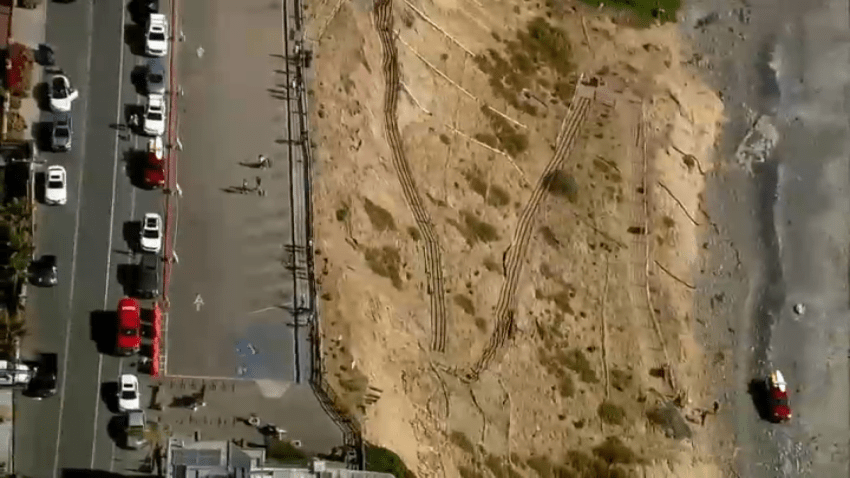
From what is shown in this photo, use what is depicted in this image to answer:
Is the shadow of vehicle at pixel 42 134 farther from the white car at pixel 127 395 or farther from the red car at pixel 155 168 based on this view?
the white car at pixel 127 395

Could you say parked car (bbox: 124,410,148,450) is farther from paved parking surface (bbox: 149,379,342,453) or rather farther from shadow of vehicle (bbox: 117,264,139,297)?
shadow of vehicle (bbox: 117,264,139,297)

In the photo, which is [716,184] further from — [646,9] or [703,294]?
[646,9]

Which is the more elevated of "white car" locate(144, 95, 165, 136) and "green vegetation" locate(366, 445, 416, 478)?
"white car" locate(144, 95, 165, 136)

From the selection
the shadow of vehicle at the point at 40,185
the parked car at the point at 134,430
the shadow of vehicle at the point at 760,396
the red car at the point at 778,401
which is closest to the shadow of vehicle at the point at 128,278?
the shadow of vehicle at the point at 40,185

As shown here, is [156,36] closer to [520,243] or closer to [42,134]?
[42,134]

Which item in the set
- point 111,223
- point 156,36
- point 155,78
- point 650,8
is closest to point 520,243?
point 650,8

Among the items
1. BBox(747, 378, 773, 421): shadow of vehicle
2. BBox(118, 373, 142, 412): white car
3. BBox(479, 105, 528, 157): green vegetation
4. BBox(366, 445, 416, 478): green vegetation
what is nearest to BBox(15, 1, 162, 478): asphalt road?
BBox(118, 373, 142, 412): white car
